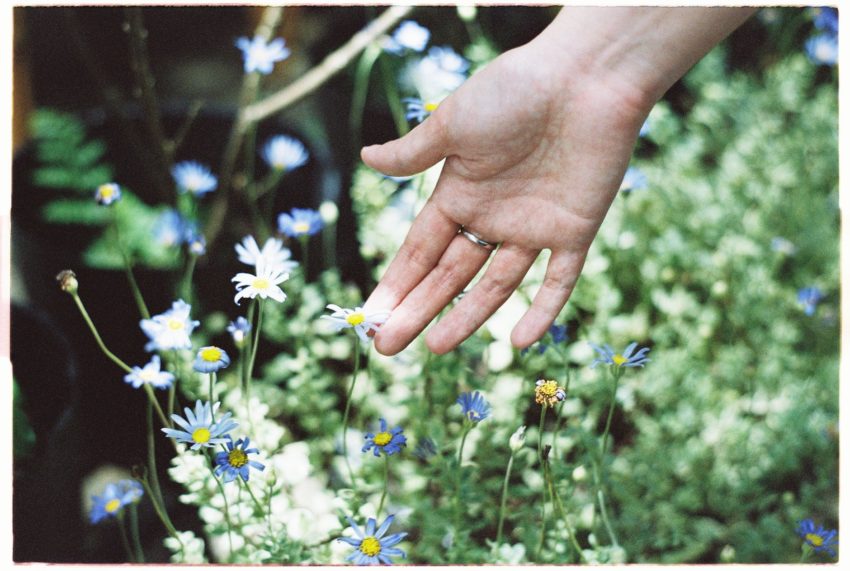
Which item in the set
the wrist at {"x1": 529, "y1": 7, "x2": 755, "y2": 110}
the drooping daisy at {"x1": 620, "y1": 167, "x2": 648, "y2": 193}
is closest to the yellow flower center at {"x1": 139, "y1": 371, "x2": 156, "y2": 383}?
the wrist at {"x1": 529, "y1": 7, "x2": 755, "y2": 110}

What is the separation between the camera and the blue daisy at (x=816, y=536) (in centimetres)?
92

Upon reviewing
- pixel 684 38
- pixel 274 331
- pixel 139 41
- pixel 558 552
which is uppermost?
pixel 139 41

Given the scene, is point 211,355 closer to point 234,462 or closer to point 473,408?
point 234,462

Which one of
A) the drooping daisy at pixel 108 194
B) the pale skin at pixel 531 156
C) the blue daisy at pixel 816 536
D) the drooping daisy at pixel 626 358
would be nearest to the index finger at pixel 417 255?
the pale skin at pixel 531 156

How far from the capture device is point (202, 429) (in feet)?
2.83

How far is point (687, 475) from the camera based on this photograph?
1308mm

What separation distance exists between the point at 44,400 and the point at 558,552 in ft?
2.42

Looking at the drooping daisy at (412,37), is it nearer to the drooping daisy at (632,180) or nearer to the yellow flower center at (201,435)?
the drooping daisy at (632,180)

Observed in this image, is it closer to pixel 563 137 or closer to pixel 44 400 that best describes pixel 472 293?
pixel 563 137

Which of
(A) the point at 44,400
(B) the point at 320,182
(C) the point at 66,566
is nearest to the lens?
(C) the point at 66,566

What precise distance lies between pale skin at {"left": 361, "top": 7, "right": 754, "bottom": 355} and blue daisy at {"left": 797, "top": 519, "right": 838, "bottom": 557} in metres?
0.37

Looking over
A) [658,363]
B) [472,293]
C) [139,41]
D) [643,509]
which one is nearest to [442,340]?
[472,293]

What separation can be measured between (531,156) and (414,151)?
16 centimetres

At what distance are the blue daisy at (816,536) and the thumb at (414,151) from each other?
0.61 meters
